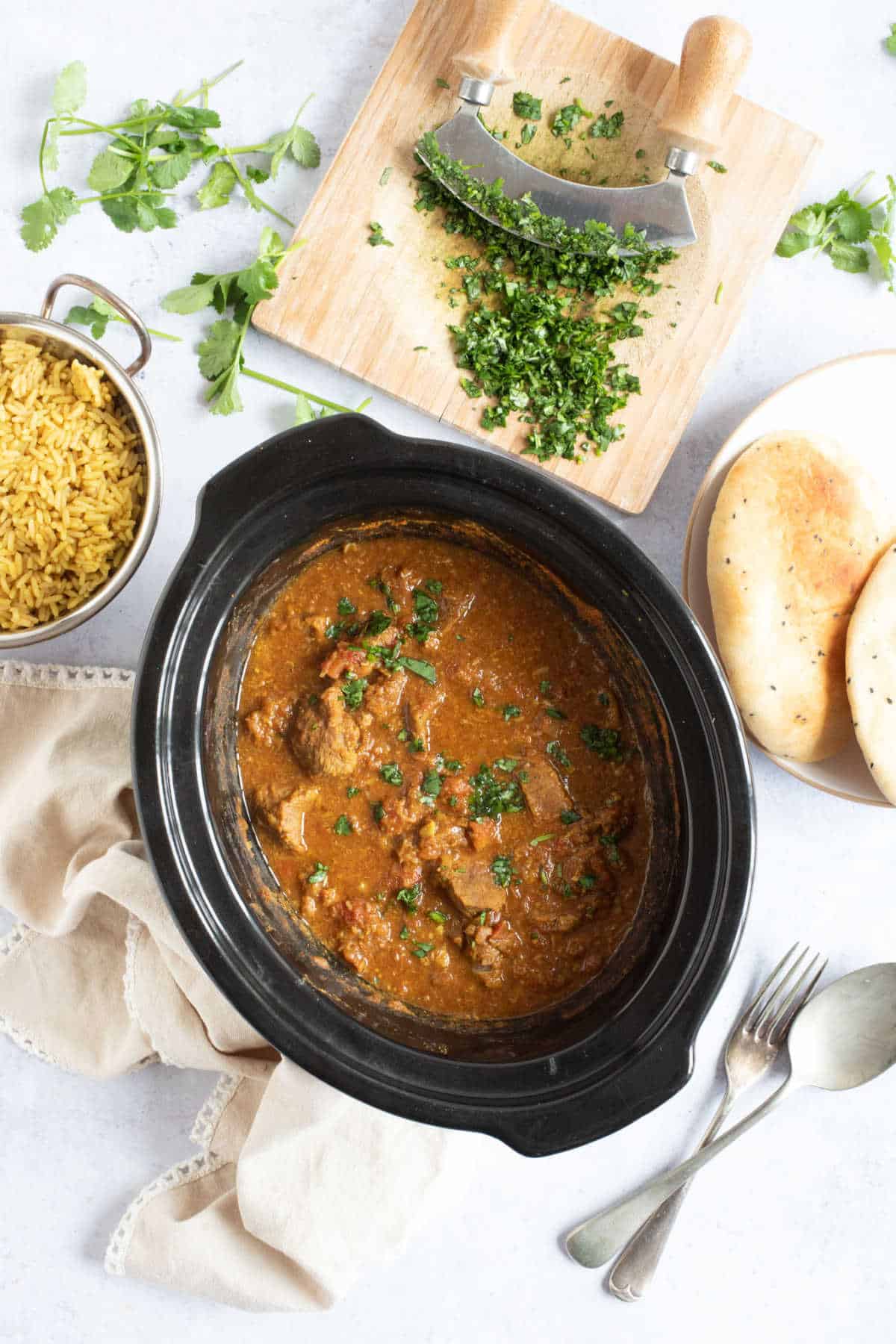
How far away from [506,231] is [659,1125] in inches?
101

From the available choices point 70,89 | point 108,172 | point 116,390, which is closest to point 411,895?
point 116,390

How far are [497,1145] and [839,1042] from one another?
102 centimetres

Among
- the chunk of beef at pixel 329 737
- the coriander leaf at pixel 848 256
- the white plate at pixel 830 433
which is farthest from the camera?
the coriander leaf at pixel 848 256

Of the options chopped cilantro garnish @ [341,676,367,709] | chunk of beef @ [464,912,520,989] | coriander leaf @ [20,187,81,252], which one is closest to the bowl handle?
coriander leaf @ [20,187,81,252]

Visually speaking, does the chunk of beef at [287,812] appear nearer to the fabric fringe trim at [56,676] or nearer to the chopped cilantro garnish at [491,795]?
the chopped cilantro garnish at [491,795]

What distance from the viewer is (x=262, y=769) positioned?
2664 mm

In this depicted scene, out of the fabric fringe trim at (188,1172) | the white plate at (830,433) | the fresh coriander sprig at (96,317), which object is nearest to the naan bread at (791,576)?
the white plate at (830,433)

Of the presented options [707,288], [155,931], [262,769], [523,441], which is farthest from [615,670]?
[155,931]

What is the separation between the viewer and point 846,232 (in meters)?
3.00

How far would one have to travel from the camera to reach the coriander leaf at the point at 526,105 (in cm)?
288

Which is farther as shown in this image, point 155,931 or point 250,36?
point 250,36

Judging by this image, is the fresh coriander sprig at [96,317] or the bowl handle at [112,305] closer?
the bowl handle at [112,305]

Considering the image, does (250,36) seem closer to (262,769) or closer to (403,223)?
(403,223)

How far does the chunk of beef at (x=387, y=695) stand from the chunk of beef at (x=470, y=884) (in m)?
0.39
